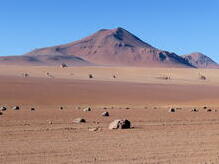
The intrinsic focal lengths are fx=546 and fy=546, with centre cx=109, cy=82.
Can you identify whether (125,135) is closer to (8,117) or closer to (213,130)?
(213,130)

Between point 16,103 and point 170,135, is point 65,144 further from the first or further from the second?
point 16,103

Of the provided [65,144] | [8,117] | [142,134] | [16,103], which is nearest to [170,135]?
[142,134]

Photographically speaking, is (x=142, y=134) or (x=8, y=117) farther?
(x=8, y=117)

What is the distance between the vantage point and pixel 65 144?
1508 cm

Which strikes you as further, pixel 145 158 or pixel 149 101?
pixel 149 101

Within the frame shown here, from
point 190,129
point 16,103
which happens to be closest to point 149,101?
point 16,103

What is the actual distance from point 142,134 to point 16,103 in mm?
20442

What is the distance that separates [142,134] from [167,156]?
206 inches

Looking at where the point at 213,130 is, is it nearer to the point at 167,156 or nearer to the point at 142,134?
the point at 142,134

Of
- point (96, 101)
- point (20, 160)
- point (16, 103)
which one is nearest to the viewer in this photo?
point (20, 160)

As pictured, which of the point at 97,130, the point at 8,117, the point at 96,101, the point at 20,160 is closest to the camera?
the point at 20,160

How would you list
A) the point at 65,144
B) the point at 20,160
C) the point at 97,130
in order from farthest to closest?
the point at 97,130 < the point at 65,144 < the point at 20,160

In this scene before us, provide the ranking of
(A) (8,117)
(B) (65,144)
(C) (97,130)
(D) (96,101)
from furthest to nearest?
(D) (96,101)
(A) (8,117)
(C) (97,130)
(B) (65,144)

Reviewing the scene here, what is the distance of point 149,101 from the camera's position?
42.8m
